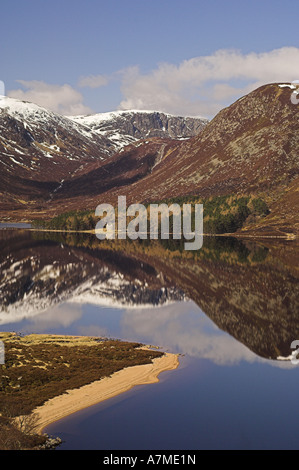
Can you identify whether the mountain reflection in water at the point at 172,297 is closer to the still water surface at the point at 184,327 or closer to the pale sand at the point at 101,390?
the still water surface at the point at 184,327

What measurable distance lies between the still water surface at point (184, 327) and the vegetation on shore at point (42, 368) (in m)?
3.22

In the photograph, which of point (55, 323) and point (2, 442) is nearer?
point (2, 442)

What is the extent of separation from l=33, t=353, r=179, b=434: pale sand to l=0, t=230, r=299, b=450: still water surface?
985 millimetres

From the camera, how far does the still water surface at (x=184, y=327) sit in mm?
33375

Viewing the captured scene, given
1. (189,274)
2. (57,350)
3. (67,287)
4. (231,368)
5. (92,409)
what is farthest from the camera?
(189,274)

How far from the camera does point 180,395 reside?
40.1m

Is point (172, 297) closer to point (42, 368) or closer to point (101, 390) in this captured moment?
point (42, 368)

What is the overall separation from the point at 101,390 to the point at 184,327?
26.7 m

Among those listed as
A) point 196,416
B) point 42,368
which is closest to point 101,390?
point 42,368

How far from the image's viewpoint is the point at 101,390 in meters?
41.8
